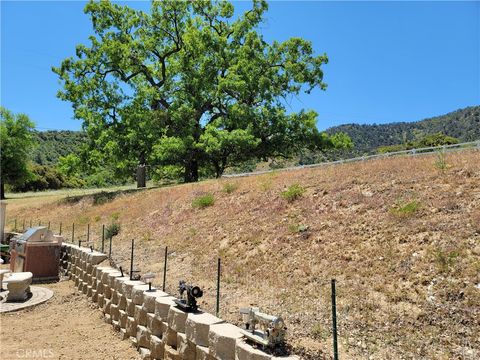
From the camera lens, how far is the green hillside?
100375mm

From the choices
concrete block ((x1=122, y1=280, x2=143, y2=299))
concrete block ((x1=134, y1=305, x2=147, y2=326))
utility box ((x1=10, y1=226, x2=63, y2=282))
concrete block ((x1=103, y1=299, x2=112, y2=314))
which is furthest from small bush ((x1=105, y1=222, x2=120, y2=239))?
→ concrete block ((x1=134, y1=305, x2=147, y2=326))

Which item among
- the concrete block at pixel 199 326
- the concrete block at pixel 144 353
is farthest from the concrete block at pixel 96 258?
the concrete block at pixel 199 326

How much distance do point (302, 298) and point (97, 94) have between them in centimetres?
2673

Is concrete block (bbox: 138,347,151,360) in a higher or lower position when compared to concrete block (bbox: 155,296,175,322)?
lower

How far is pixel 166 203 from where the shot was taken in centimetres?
1917

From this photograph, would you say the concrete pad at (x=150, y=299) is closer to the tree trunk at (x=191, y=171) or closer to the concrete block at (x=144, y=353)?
the concrete block at (x=144, y=353)

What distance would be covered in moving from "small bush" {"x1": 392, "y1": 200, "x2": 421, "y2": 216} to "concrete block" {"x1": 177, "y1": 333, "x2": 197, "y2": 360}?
5.80 m

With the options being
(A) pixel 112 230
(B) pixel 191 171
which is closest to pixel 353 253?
(A) pixel 112 230

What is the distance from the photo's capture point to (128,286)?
30.3 ft

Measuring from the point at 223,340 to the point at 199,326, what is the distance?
0.76m

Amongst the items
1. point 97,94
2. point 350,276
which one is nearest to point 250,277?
point 350,276

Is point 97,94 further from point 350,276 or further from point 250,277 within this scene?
point 350,276

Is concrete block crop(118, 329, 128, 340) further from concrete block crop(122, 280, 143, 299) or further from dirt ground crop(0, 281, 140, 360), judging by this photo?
concrete block crop(122, 280, 143, 299)


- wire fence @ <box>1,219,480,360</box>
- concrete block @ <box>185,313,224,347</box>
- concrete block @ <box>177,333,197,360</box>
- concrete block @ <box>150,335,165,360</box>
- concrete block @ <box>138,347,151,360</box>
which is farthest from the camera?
concrete block @ <box>138,347,151,360</box>
